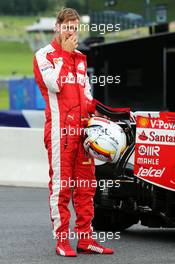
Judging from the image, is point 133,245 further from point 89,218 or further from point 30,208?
point 30,208

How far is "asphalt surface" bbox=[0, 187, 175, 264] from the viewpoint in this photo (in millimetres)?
8094

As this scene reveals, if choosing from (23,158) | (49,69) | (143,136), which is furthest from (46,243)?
(23,158)

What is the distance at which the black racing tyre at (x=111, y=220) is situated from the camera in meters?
9.38

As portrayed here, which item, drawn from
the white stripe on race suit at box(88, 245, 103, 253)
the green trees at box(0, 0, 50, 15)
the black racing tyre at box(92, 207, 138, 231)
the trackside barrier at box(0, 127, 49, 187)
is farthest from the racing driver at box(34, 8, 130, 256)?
the green trees at box(0, 0, 50, 15)

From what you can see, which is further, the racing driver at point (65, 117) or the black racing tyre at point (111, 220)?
the black racing tyre at point (111, 220)

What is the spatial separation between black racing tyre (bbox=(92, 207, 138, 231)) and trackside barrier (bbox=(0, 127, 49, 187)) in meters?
4.81

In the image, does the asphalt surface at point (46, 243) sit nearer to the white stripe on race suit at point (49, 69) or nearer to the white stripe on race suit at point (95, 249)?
the white stripe on race suit at point (95, 249)

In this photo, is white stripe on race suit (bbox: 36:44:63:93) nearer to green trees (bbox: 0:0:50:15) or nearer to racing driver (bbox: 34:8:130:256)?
racing driver (bbox: 34:8:130:256)

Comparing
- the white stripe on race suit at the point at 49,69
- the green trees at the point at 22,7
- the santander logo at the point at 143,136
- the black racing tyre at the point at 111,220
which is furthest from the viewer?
the green trees at the point at 22,7

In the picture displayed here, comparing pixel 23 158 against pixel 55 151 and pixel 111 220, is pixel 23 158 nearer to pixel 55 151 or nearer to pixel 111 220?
pixel 111 220

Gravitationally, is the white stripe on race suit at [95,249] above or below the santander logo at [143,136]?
below

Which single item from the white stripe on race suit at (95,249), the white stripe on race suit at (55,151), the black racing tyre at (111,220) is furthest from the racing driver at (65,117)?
the black racing tyre at (111,220)

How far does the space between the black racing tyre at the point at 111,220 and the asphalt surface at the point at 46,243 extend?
0.10m

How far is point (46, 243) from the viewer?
8.88m
